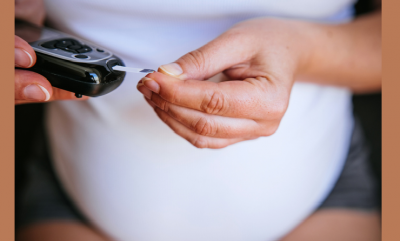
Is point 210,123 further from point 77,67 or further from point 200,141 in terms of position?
point 77,67

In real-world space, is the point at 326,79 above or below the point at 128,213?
Answer: above

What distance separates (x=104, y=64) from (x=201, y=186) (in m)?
0.21

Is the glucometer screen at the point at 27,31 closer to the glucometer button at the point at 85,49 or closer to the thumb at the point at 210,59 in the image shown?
the glucometer button at the point at 85,49

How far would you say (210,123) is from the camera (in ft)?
0.99

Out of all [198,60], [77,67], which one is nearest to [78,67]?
[77,67]

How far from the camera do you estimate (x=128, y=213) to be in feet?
1.40

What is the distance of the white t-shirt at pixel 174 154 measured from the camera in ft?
1.29

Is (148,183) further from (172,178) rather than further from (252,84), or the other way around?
(252,84)

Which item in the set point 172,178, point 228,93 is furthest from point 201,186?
point 228,93

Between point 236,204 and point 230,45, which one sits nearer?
point 230,45

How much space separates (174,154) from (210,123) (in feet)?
0.41

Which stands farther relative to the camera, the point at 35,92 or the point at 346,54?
the point at 346,54

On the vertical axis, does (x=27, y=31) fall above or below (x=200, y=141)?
above

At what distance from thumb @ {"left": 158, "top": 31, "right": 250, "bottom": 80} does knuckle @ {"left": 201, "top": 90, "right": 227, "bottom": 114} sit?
0.03 m
